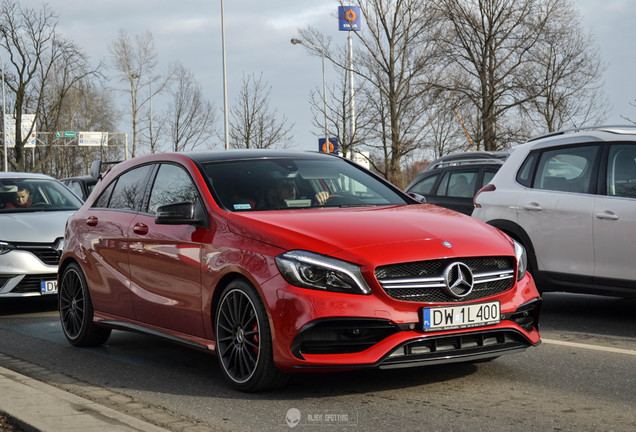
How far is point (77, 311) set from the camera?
317 inches

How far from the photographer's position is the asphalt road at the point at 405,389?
496cm

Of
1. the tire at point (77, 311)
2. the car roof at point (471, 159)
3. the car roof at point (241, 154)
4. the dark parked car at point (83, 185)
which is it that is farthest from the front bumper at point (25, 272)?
the dark parked car at point (83, 185)

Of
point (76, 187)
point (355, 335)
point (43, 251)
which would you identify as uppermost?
point (76, 187)

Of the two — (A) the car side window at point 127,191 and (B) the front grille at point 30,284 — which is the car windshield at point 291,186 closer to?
(A) the car side window at point 127,191

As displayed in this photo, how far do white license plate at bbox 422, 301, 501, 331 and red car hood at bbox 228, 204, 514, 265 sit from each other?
312mm

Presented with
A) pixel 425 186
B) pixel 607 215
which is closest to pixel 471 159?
pixel 425 186

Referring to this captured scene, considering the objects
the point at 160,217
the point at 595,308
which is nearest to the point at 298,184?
the point at 160,217

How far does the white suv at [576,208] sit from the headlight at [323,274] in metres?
3.54

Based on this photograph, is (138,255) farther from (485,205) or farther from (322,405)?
(485,205)

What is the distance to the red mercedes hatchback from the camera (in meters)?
5.27

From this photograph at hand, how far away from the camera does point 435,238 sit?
5.55m

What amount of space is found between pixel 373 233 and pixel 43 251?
5830 millimetres

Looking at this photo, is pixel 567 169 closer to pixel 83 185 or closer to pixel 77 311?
pixel 77 311

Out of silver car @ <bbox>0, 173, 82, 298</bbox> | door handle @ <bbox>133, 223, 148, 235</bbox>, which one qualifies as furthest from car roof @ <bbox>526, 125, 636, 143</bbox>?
silver car @ <bbox>0, 173, 82, 298</bbox>
